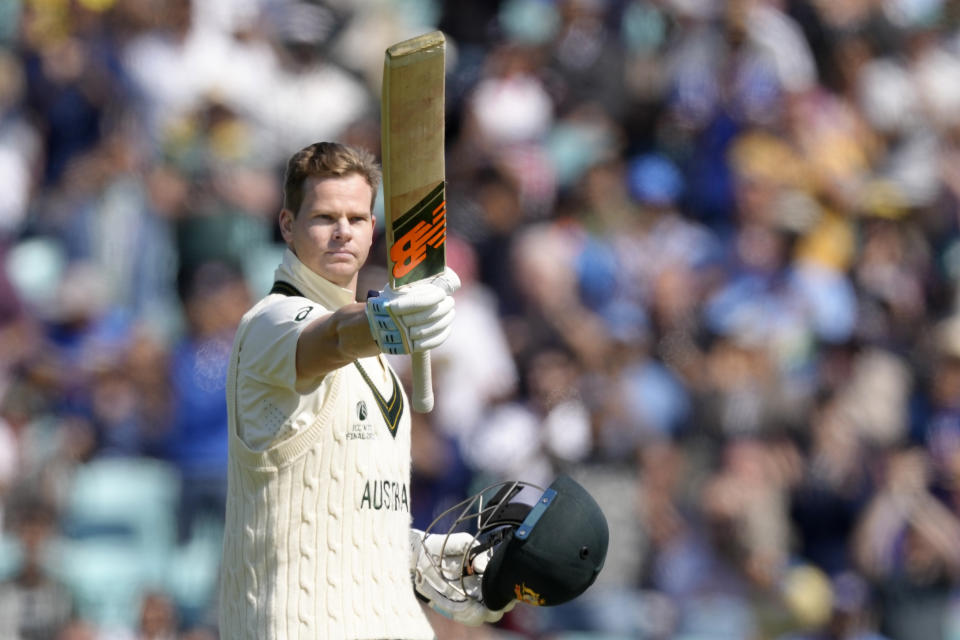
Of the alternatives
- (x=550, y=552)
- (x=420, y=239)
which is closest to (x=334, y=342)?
(x=420, y=239)

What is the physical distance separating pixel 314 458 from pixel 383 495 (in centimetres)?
26

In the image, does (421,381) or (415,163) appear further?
(421,381)

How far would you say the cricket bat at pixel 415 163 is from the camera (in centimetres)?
413

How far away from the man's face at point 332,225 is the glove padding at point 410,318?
2.25 ft

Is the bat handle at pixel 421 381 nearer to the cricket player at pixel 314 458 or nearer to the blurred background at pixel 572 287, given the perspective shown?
the cricket player at pixel 314 458

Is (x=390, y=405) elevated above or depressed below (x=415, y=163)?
Result: below

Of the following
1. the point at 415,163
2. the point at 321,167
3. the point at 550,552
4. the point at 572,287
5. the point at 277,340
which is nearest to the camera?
the point at 415,163

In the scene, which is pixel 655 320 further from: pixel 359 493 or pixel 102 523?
pixel 359 493

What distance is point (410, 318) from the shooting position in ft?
13.5

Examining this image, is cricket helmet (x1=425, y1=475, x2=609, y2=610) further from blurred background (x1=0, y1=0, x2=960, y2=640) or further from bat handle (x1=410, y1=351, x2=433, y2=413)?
blurred background (x1=0, y1=0, x2=960, y2=640)

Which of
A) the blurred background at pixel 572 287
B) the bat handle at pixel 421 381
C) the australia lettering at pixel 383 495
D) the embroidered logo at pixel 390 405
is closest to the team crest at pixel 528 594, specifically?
the australia lettering at pixel 383 495

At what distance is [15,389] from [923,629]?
18.2 ft

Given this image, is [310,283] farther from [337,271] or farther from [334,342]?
[334,342]

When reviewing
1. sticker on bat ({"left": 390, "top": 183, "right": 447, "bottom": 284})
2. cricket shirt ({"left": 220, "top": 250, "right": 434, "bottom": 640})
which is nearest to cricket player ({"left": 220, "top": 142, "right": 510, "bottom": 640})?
cricket shirt ({"left": 220, "top": 250, "right": 434, "bottom": 640})
